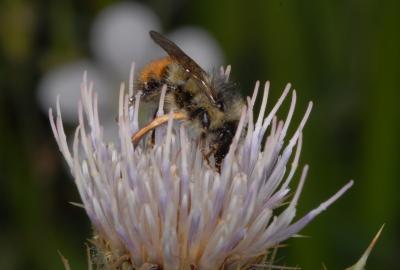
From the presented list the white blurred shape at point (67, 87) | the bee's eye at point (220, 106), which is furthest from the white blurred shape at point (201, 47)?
the bee's eye at point (220, 106)

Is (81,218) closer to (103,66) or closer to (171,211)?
(103,66)

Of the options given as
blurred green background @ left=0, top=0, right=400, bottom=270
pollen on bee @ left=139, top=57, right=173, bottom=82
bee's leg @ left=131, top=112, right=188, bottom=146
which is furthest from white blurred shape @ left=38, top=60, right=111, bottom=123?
bee's leg @ left=131, top=112, right=188, bottom=146

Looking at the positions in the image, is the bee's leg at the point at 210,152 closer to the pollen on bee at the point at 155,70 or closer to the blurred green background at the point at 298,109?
the pollen on bee at the point at 155,70

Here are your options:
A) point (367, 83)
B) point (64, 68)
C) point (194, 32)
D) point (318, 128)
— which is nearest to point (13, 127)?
point (64, 68)

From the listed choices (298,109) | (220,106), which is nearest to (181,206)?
(220,106)

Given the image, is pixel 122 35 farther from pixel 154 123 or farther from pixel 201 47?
pixel 154 123

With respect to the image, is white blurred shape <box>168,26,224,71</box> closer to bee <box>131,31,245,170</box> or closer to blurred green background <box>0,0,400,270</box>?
blurred green background <box>0,0,400,270</box>

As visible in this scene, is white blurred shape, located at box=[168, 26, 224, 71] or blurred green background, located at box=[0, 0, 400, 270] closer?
blurred green background, located at box=[0, 0, 400, 270]
